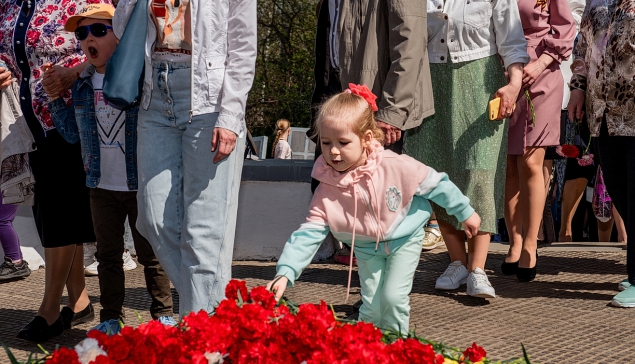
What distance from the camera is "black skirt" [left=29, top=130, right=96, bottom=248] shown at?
4848 millimetres

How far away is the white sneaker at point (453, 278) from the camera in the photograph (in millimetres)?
5590

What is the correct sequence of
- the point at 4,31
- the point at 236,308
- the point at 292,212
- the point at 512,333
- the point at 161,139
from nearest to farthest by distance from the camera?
the point at 236,308
the point at 161,139
the point at 512,333
the point at 4,31
the point at 292,212

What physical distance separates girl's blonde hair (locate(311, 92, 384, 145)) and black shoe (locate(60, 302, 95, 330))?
2.06 m

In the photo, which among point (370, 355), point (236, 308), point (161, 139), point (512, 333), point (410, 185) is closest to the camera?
point (370, 355)

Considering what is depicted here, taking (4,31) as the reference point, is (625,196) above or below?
below

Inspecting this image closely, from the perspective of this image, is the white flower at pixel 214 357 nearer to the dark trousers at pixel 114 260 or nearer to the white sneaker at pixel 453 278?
the dark trousers at pixel 114 260

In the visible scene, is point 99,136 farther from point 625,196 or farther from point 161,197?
point 625,196

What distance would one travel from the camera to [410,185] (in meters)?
3.78

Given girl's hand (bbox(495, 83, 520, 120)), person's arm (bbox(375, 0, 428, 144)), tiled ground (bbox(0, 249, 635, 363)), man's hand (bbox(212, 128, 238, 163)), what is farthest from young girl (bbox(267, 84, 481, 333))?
girl's hand (bbox(495, 83, 520, 120))

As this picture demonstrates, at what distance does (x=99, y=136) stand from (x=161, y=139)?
782 millimetres

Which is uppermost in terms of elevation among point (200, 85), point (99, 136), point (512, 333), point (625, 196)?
point (200, 85)

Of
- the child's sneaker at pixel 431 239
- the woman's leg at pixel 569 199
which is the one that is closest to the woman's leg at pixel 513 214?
the child's sneaker at pixel 431 239

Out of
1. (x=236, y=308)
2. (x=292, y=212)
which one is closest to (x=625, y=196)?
(x=292, y=212)

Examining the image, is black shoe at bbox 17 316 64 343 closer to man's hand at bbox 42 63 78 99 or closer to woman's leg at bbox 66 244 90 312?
woman's leg at bbox 66 244 90 312
